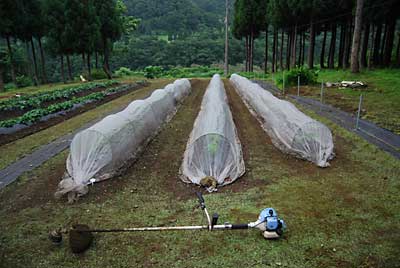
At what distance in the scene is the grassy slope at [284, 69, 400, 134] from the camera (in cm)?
858

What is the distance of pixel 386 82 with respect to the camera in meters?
13.2

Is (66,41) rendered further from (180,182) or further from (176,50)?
(176,50)

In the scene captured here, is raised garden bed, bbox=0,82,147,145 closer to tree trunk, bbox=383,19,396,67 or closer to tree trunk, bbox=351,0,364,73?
tree trunk, bbox=351,0,364,73

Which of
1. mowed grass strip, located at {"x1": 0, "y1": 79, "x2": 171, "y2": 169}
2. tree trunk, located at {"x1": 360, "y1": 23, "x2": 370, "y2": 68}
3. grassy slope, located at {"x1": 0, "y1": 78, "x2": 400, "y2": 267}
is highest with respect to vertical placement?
tree trunk, located at {"x1": 360, "y1": 23, "x2": 370, "y2": 68}

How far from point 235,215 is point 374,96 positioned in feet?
33.4

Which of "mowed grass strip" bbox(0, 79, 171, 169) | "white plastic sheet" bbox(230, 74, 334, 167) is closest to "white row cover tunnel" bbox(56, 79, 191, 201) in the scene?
"mowed grass strip" bbox(0, 79, 171, 169)

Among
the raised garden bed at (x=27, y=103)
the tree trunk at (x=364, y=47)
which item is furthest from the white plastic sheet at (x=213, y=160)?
the tree trunk at (x=364, y=47)

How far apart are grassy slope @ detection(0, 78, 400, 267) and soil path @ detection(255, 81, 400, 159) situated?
47 cm

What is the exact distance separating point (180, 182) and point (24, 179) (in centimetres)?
295

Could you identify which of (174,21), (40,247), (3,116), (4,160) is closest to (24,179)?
(4,160)

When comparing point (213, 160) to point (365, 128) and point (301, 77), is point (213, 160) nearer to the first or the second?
point (365, 128)

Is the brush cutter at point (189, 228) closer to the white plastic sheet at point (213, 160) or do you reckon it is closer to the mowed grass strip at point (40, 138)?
the white plastic sheet at point (213, 160)

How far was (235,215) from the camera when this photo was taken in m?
4.07

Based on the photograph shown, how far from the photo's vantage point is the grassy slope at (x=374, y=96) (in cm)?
858
